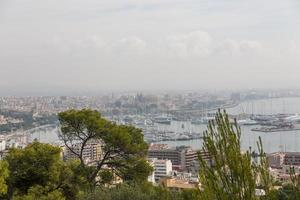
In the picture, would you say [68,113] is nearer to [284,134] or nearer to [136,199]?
[136,199]

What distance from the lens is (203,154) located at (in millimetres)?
2027

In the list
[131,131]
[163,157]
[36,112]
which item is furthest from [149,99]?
[131,131]

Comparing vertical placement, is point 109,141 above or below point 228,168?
below

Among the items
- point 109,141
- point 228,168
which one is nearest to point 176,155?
point 109,141

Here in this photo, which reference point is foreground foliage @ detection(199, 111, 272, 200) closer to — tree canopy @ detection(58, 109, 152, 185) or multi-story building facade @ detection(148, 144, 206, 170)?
tree canopy @ detection(58, 109, 152, 185)

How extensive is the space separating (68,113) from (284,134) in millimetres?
32567

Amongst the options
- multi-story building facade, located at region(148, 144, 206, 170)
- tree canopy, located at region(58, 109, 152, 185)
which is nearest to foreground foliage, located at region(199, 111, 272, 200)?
tree canopy, located at region(58, 109, 152, 185)

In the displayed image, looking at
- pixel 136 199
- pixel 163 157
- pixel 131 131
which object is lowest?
pixel 163 157

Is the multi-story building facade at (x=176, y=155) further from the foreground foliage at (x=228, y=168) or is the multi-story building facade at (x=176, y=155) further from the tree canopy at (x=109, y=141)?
the foreground foliage at (x=228, y=168)

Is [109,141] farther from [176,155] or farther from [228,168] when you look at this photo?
[176,155]

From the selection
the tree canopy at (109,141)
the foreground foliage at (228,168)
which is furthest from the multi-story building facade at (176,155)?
the foreground foliage at (228,168)

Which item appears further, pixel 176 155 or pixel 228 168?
pixel 176 155

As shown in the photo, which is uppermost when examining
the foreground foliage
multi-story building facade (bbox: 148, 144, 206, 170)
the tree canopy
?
the foreground foliage

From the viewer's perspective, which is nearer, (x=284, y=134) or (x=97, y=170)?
(x=97, y=170)
